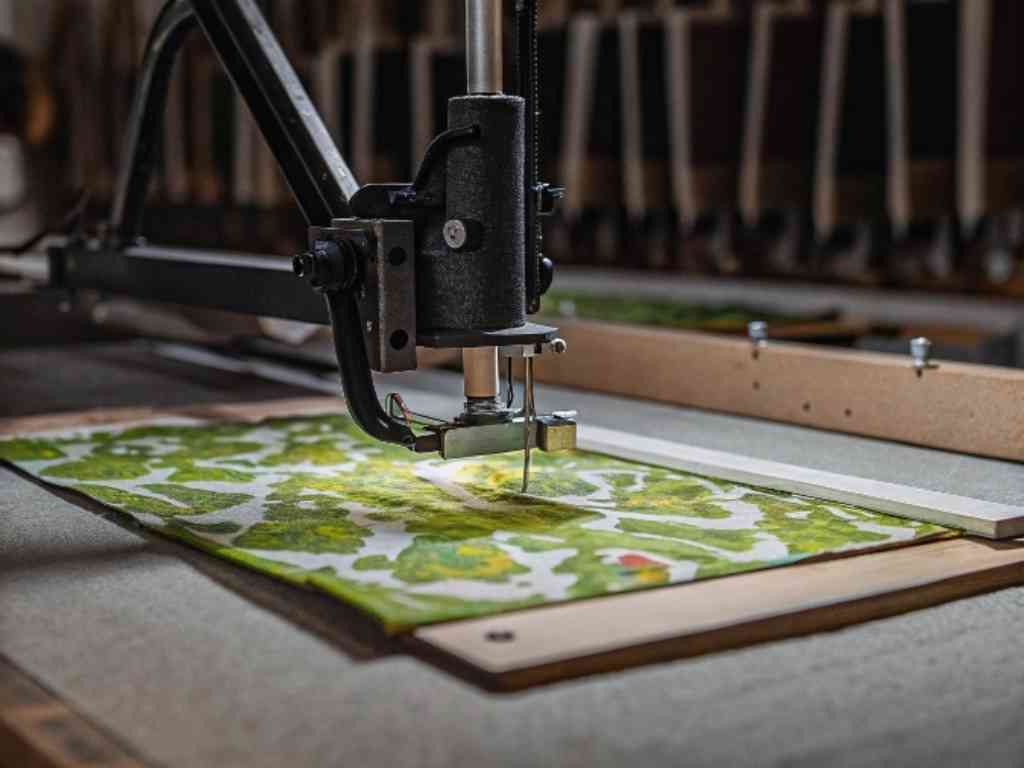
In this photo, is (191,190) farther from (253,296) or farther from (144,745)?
(144,745)

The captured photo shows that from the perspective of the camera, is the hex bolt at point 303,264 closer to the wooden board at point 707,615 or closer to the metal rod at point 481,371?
the metal rod at point 481,371

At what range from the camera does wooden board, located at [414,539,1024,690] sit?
0.95 metres

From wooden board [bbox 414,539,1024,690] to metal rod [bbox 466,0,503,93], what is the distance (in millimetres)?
476

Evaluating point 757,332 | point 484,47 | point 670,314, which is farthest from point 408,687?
point 670,314

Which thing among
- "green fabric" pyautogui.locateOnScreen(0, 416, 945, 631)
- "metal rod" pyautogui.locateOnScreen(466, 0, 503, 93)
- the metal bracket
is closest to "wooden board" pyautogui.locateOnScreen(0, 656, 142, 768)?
"green fabric" pyautogui.locateOnScreen(0, 416, 945, 631)

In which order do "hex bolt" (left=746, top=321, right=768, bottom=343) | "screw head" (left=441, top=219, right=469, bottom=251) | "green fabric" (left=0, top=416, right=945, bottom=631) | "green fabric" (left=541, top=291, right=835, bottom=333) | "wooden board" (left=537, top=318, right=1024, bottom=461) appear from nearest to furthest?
"green fabric" (left=0, top=416, right=945, bottom=631)
"screw head" (left=441, top=219, right=469, bottom=251)
"wooden board" (left=537, top=318, right=1024, bottom=461)
"hex bolt" (left=746, top=321, right=768, bottom=343)
"green fabric" (left=541, top=291, right=835, bottom=333)

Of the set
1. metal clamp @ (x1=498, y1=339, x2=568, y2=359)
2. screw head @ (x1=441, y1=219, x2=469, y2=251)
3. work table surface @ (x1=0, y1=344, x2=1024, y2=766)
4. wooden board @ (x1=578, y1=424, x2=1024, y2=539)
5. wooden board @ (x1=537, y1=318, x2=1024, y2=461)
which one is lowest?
work table surface @ (x1=0, y1=344, x2=1024, y2=766)

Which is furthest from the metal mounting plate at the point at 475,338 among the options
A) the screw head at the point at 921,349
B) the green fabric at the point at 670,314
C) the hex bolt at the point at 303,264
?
the green fabric at the point at 670,314

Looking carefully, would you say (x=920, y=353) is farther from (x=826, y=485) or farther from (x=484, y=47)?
(x=484, y=47)

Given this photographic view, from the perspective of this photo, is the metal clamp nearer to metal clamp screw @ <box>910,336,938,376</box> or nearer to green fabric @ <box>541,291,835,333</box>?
metal clamp screw @ <box>910,336,938,376</box>

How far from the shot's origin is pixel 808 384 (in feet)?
6.23

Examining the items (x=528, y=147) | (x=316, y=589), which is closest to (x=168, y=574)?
(x=316, y=589)

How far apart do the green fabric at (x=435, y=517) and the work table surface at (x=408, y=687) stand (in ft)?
0.18

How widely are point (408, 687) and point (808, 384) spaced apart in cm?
109
